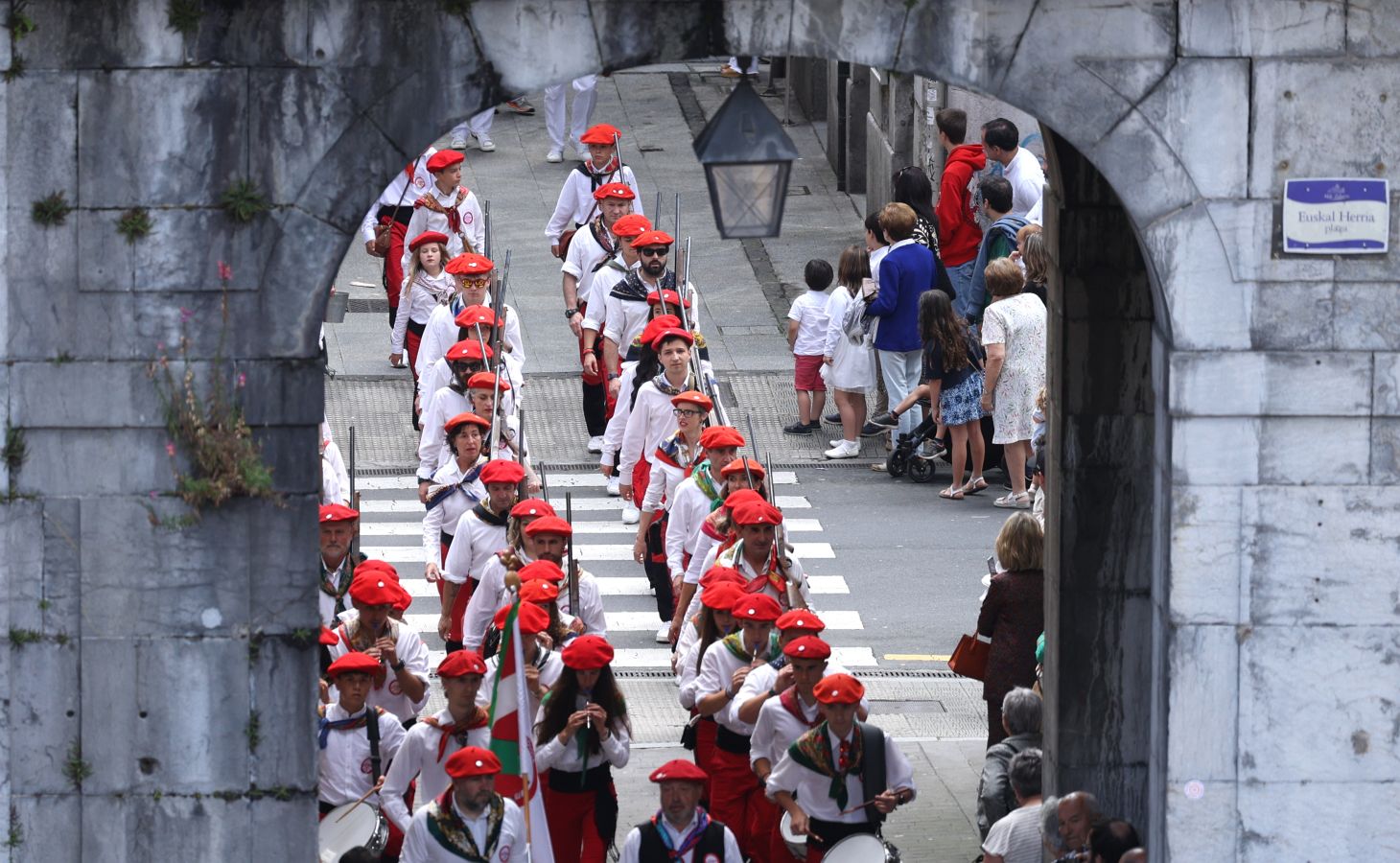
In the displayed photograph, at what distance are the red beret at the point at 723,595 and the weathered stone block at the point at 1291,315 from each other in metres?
4.30

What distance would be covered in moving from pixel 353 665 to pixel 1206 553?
459 cm

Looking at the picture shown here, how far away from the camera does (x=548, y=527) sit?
1397 centimetres

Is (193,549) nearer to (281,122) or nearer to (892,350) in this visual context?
(281,122)

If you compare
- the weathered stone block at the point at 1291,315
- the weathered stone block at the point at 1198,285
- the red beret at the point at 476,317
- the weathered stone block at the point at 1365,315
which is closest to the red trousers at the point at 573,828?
the weathered stone block at the point at 1198,285

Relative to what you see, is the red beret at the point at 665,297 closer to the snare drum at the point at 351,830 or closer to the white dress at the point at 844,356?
the white dress at the point at 844,356

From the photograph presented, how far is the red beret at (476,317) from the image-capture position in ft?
59.9

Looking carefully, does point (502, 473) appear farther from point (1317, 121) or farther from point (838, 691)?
point (1317, 121)

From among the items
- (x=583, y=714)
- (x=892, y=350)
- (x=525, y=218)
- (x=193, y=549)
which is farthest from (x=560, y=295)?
(x=193, y=549)

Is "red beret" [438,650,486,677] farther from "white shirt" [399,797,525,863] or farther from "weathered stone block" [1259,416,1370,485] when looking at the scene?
"weathered stone block" [1259,416,1370,485]

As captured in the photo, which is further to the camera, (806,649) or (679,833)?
(806,649)

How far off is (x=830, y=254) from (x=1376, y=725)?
625 inches

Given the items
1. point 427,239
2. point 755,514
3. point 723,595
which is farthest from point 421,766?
point 427,239

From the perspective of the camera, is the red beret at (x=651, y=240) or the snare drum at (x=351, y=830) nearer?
the snare drum at (x=351, y=830)

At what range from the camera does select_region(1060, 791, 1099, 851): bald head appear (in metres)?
11.1
